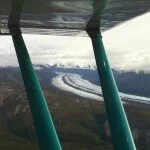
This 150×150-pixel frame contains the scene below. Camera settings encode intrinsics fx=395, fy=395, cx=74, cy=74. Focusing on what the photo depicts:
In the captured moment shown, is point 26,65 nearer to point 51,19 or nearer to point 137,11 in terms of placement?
point 51,19

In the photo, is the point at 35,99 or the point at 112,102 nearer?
the point at 35,99

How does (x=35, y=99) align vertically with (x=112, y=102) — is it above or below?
above

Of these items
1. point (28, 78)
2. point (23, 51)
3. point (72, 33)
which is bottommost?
point (28, 78)

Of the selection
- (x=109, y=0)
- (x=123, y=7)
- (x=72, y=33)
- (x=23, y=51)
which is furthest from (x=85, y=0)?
(x=72, y=33)
